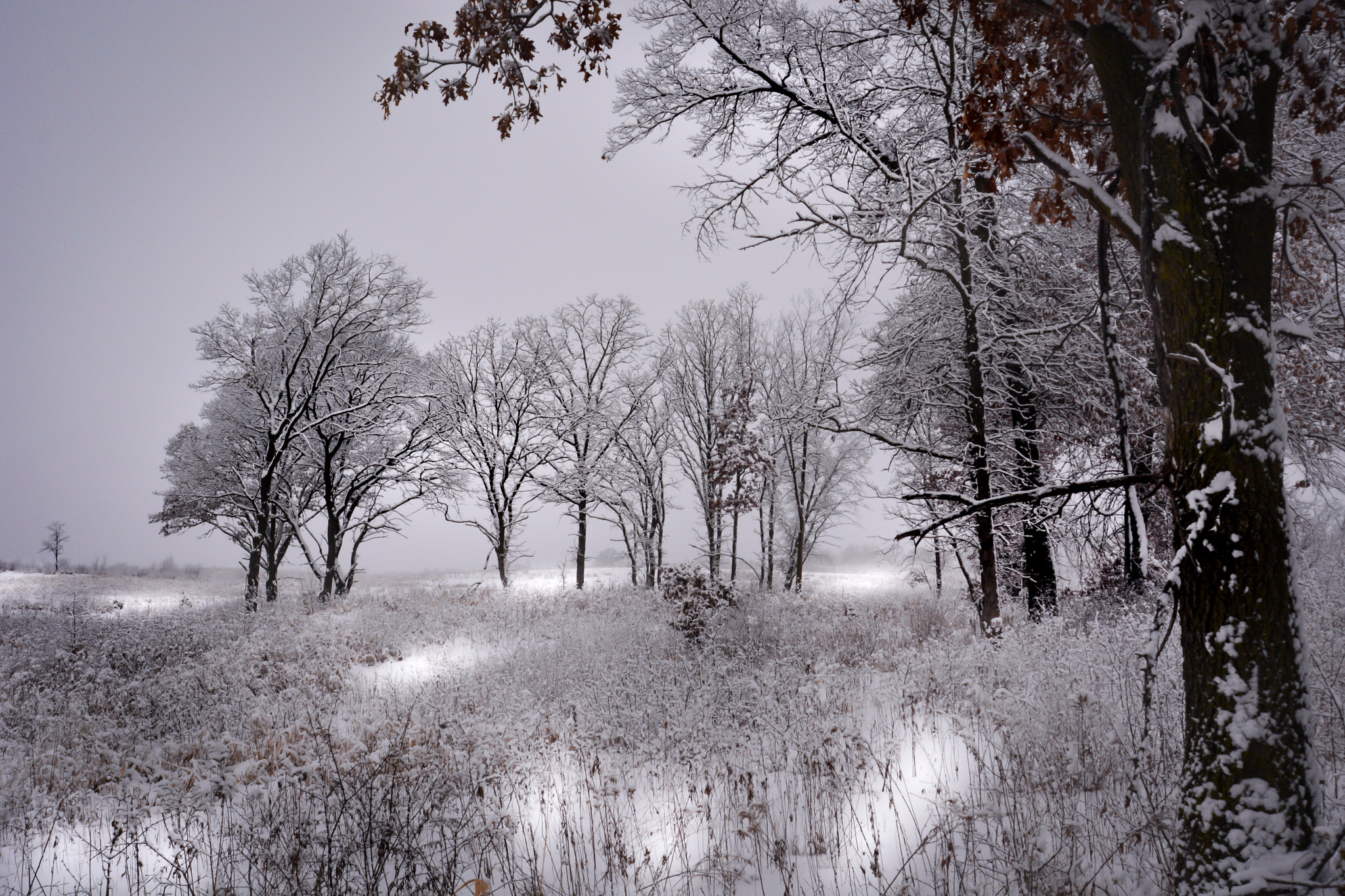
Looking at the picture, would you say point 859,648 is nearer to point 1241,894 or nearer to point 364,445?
point 1241,894

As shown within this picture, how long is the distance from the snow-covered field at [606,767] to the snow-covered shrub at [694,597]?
2.35ft

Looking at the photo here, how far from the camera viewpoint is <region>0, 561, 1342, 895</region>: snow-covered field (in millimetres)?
3293

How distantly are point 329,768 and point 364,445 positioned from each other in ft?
53.5

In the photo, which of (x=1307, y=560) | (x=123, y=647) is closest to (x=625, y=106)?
(x=123, y=647)

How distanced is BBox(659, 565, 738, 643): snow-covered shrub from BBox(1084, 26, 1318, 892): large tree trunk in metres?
6.92

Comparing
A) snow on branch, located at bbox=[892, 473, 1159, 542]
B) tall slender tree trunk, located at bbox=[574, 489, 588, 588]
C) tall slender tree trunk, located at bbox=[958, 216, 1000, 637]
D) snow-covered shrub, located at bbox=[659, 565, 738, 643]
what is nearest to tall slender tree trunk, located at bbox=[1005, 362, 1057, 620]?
tall slender tree trunk, located at bbox=[958, 216, 1000, 637]

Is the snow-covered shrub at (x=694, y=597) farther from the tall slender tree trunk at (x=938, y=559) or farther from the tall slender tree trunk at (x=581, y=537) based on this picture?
the tall slender tree trunk at (x=581, y=537)

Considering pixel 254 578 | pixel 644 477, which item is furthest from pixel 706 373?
pixel 254 578

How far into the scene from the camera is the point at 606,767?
4.77 meters

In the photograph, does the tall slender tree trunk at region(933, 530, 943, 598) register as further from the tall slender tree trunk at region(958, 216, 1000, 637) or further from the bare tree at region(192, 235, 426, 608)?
the bare tree at region(192, 235, 426, 608)

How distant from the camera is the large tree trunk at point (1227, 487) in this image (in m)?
2.18

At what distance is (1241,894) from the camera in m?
2.04

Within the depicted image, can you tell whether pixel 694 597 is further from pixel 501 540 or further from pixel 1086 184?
pixel 501 540

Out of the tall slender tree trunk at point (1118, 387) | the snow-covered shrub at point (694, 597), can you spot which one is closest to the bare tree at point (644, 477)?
the snow-covered shrub at point (694, 597)
